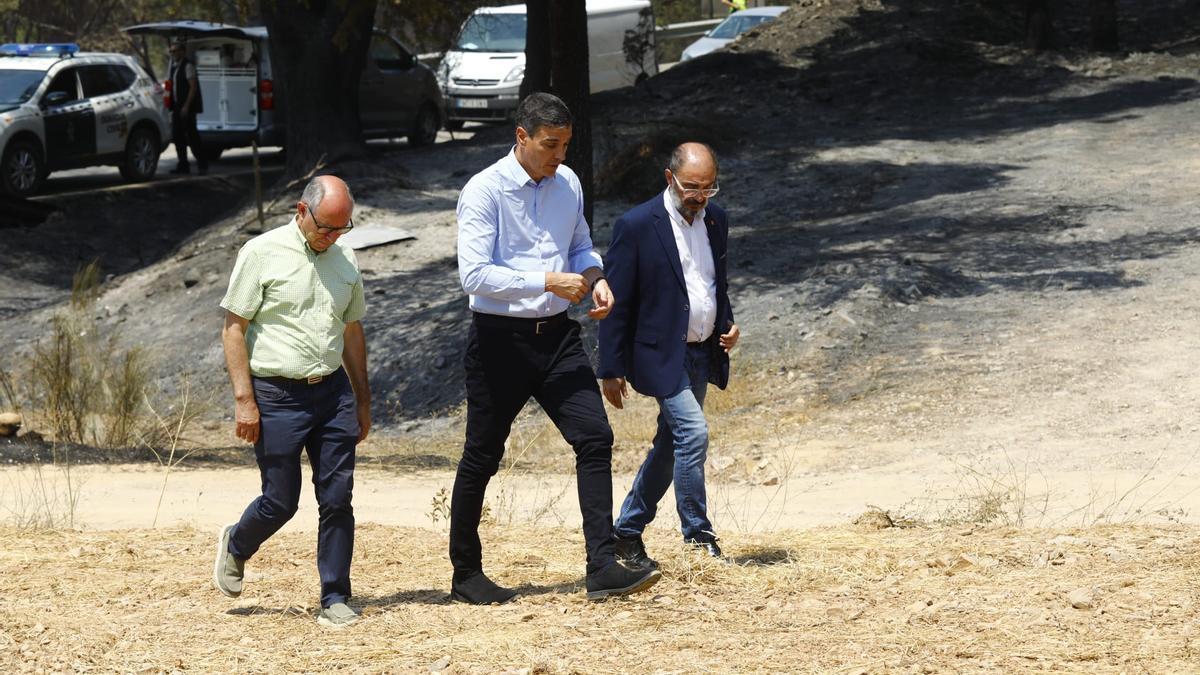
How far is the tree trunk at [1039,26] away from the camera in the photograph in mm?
24984

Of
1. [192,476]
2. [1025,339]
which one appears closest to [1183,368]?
[1025,339]

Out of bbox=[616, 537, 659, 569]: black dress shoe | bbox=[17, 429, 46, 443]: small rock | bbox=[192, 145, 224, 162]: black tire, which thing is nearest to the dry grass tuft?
bbox=[616, 537, 659, 569]: black dress shoe

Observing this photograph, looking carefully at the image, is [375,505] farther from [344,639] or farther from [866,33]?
[866,33]

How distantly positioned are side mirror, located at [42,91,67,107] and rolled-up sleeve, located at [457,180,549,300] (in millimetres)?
16627

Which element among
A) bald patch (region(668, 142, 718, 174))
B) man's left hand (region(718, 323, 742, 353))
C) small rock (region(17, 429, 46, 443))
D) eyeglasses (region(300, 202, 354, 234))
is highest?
bald patch (region(668, 142, 718, 174))

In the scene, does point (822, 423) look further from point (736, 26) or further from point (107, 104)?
point (736, 26)

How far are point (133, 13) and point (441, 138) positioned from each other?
48.4ft

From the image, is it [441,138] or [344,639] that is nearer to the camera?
[344,639]

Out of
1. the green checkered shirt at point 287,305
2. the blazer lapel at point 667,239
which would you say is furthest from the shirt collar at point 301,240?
the blazer lapel at point 667,239

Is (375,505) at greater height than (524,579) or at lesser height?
lesser

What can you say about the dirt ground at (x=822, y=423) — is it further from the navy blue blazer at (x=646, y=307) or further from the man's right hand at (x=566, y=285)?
the man's right hand at (x=566, y=285)

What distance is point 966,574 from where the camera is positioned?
241 inches

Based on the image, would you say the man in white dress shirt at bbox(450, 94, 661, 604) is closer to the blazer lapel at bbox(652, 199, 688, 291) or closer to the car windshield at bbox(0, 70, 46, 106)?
the blazer lapel at bbox(652, 199, 688, 291)

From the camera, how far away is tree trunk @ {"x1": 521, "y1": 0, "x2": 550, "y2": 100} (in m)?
15.1
